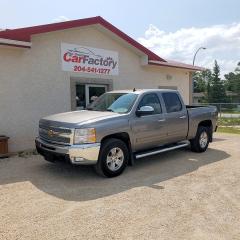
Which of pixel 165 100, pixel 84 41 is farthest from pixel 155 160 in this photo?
pixel 84 41

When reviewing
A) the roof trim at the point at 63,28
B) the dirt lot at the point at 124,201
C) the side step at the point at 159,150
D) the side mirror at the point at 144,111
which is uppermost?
the roof trim at the point at 63,28

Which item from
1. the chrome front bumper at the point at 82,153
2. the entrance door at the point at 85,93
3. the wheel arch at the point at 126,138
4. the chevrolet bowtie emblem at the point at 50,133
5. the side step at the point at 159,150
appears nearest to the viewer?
the chrome front bumper at the point at 82,153

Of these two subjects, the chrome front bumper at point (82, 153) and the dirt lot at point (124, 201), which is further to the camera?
the chrome front bumper at point (82, 153)

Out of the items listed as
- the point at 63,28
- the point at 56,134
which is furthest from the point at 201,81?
the point at 56,134

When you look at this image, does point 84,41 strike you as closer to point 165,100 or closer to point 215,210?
point 165,100

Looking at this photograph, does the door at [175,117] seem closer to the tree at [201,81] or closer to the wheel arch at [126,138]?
the wheel arch at [126,138]

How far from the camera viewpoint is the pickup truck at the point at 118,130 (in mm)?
6711

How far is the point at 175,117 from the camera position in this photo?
28.8 ft

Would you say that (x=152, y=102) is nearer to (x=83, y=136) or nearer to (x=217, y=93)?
(x=83, y=136)

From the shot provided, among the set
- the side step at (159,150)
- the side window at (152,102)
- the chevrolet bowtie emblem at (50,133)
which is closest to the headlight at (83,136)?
the chevrolet bowtie emblem at (50,133)

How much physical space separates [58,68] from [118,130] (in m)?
5.01

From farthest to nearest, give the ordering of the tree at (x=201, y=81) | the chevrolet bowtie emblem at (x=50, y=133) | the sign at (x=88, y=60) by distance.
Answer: the tree at (x=201, y=81) < the sign at (x=88, y=60) < the chevrolet bowtie emblem at (x=50, y=133)

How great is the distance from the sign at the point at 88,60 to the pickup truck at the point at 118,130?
3.30 meters

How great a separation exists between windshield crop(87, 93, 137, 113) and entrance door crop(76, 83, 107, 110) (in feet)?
11.1
